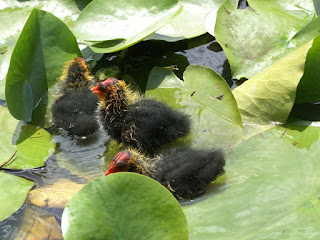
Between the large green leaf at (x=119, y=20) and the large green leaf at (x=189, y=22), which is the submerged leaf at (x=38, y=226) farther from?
the large green leaf at (x=189, y=22)

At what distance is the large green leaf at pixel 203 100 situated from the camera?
3.08 m

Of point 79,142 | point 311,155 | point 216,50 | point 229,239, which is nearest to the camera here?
point 229,239

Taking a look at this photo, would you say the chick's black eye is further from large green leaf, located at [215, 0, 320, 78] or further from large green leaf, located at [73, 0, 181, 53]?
large green leaf, located at [215, 0, 320, 78]

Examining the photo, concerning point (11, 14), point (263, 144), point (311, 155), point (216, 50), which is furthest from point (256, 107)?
point (11, 14)

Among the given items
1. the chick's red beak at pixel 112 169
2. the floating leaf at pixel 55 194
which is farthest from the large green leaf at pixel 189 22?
the floating leaf at pixel 55 194

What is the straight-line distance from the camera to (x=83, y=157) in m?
3.21

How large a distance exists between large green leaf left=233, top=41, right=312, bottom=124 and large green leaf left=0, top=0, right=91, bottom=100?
1567 millimetres

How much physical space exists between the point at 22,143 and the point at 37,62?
23.5 inches

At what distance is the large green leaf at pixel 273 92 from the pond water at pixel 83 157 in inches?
14.5

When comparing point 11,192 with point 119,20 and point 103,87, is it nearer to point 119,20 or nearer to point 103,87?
point 103,87

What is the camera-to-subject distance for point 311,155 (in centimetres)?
278

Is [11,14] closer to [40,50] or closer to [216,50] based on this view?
[40,50]

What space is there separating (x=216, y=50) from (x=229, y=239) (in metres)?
1.81

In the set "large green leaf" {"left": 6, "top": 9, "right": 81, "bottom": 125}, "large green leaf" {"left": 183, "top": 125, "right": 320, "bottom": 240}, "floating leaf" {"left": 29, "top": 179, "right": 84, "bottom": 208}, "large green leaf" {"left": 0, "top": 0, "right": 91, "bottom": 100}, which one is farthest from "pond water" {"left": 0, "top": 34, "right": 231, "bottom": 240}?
"large green leaf" {"left": 0, "top": 0, "right": 91, "bottom": 100}
